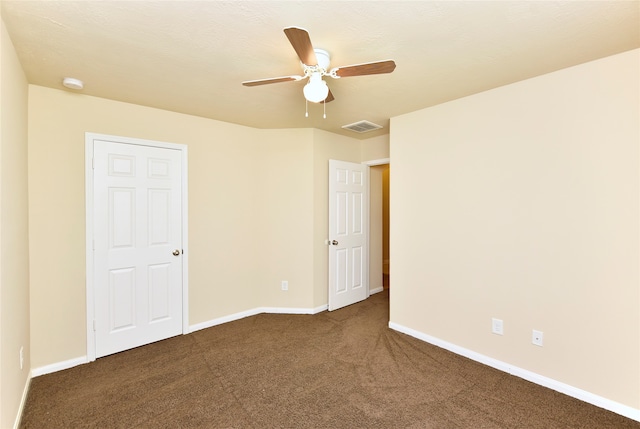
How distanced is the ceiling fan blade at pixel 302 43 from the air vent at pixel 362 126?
77.3 inches

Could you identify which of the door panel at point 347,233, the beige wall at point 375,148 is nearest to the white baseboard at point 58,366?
the door panel at point 347,233

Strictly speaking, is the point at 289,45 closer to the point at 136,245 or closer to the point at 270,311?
the point at 136,245

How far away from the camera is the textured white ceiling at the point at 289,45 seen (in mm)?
1541

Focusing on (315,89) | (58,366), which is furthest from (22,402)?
(315,89)

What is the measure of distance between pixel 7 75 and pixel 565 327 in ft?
13.4

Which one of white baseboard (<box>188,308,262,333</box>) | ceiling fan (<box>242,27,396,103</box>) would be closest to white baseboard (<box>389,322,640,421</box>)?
white baseboard (<box>188,308,262,333</box>)

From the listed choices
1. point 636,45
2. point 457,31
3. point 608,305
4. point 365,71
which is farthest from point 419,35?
point 608,305

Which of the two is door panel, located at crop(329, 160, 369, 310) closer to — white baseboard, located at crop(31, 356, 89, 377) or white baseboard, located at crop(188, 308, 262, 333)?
white baseboard, located at crop(188, 308, 262, 333)

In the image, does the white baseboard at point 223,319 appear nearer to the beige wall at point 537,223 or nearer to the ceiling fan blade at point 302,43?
the beige wall at point 537,223

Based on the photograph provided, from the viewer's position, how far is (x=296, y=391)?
2238mm

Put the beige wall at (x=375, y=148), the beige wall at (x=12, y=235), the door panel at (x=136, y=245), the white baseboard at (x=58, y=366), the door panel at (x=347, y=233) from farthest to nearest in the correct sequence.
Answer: the beige wall at (x=375, y=148) → the door panel at (x=347, y=233) → the door panel at (x=136, y=245) → the white baseboard at (x=58, y=366) → the beige wall at (x=12, y=235)

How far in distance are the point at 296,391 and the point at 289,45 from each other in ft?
8.04

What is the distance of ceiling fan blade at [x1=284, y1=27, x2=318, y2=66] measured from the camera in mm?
1342

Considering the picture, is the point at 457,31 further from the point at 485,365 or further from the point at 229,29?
the point at 485,365
